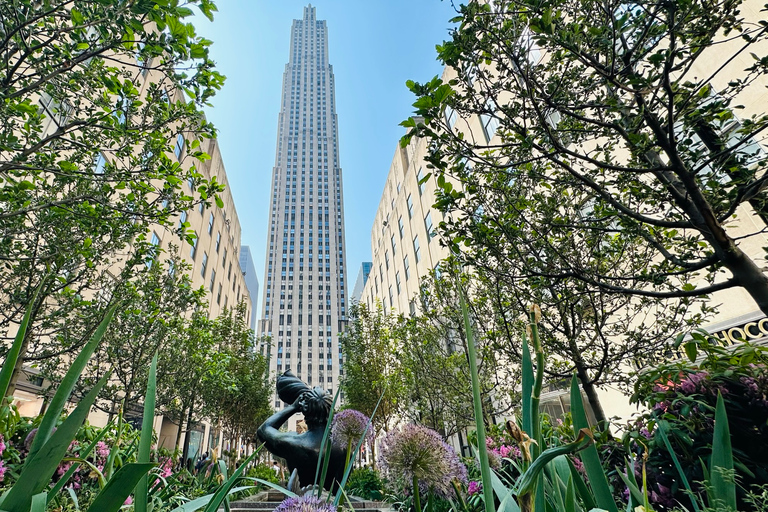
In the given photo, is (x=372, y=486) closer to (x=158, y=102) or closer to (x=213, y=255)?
(x=158, y=102)

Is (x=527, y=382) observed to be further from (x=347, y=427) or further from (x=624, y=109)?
(x=624, y=109)

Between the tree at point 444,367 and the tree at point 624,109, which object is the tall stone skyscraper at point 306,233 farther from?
the tree at point 624,109

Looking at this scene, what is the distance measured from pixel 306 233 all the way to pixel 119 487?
95.1m

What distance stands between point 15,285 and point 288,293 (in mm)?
77957

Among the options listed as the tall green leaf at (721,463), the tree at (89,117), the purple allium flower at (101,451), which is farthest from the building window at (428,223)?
the tall green leaf at (721,463)

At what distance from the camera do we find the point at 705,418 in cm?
233

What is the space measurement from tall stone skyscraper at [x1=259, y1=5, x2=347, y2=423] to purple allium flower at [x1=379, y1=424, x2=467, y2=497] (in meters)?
67.6

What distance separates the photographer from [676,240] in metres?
5.34

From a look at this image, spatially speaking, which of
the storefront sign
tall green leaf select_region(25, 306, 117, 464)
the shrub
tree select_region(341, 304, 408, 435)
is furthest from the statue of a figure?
tree select_region(341, 304, 408, 435)

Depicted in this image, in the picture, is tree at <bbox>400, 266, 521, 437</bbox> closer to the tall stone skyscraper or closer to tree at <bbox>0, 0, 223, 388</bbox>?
tree at <bbox>0, 0, 223, 388</bbox>

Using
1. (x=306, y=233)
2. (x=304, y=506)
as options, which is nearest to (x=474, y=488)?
(x=304, y=506)

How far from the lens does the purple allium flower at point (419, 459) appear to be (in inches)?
71.9

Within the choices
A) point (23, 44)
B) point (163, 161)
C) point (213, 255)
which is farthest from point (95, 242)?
point (213, 255)

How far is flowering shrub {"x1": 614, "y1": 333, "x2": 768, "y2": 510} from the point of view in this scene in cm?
224
